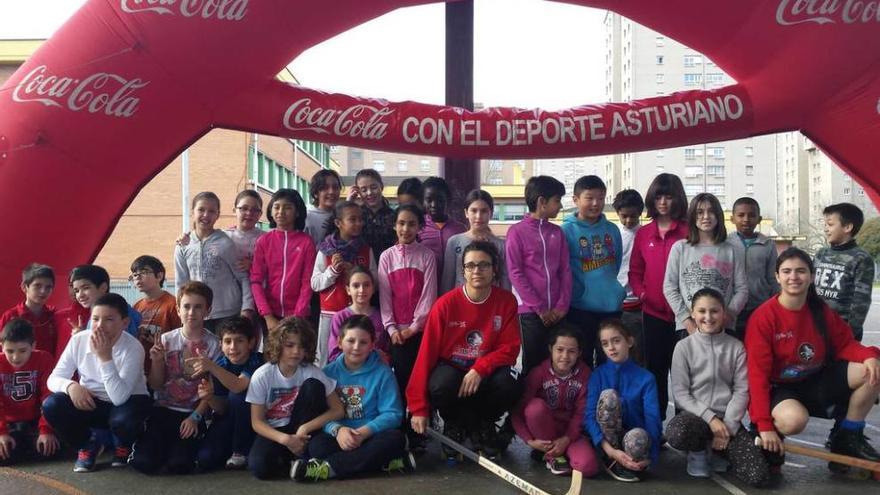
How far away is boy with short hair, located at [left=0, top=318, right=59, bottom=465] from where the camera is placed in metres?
3.99

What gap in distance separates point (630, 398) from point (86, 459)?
292 cm

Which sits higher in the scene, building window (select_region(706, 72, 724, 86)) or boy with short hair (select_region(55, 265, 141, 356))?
building window (select_region(706, 72, 724, 86))

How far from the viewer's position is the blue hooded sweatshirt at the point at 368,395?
3.91 meters

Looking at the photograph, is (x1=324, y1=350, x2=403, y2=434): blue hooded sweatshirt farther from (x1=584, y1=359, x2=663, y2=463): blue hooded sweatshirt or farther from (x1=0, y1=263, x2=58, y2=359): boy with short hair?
(x1=0, y1=263, x2=58, y2=359): boy with short hair

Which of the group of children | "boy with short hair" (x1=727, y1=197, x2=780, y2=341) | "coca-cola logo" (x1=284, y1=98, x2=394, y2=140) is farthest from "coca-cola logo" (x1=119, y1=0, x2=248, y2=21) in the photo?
"boy with short hair" (x1=727, y1=197, x2=780, y2=341)

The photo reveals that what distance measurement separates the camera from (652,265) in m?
4.64

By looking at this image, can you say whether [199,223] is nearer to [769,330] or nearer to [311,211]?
[311,211]

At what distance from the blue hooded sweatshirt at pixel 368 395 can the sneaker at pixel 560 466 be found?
853 millimetres

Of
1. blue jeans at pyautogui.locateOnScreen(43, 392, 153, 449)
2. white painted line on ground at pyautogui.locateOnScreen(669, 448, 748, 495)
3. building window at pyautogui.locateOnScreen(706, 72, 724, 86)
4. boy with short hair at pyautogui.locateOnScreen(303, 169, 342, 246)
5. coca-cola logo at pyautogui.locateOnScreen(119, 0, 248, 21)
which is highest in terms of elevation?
building window at pyautogui.locateOnScreen(706, 72, 724, 86)

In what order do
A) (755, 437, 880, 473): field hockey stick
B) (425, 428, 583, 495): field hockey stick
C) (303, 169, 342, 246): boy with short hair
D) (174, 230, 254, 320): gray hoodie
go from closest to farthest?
(425, 428, 583, 495): field hockey stick < (755, 437, 880, 473): field hockey stick < (174, 230, 254, 320): gray hoodie < (303, 169, 342, 246): boy with short hair

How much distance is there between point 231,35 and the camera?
4422 mm

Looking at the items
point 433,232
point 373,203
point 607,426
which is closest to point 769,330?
point 607,426

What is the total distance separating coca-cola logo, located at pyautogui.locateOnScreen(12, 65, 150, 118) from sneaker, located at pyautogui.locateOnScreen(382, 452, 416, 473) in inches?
104

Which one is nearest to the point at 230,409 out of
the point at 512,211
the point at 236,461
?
the point at 236,461
